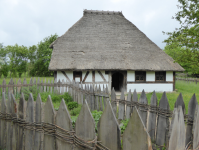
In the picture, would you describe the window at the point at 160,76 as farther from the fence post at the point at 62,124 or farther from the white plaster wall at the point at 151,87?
the fence post at the point at 62,124

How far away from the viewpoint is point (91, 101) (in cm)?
518

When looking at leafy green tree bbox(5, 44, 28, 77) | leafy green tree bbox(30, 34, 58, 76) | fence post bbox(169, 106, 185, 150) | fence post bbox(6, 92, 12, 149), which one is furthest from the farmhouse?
leafy green tree bbox(5, 44, 28, 77)

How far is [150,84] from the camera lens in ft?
38.8

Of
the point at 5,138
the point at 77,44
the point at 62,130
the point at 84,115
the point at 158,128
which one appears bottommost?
the point at 5,138

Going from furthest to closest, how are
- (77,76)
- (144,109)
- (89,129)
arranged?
(77,76)
(144,109)
(89,129)

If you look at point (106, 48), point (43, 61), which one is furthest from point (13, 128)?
point (43, 61)

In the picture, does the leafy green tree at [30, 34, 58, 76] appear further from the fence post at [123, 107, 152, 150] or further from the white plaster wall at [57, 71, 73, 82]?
→ the fence post at [123, 107, 152, 150]

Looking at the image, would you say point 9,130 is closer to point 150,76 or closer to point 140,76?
point 140,76

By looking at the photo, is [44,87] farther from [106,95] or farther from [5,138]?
[5,138]

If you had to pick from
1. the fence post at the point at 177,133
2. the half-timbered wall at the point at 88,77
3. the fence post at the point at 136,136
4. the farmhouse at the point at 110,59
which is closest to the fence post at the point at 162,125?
the fence post at the point at 177,133

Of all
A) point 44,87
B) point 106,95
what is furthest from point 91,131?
point 44,87

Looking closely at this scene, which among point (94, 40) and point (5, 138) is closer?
point (5, 138)

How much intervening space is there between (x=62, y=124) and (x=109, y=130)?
607mm

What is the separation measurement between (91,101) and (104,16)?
1179 centimetres
